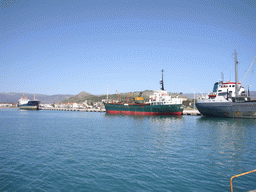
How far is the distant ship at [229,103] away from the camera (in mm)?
51688

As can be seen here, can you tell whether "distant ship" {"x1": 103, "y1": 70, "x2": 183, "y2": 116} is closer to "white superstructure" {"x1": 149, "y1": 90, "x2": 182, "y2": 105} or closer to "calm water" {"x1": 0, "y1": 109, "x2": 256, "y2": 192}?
"white superstructure" {"x1": 149, "y1": 90, "x2": 182, "y2": 105}

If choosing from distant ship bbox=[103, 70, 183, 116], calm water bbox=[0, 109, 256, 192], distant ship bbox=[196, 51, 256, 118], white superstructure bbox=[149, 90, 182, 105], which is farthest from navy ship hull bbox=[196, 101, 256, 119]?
calm water bbox=[0, 109, 256, 192]

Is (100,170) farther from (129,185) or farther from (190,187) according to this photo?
(190,187)

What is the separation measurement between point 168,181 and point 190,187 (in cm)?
152

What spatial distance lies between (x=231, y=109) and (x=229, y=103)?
1941 millimetres

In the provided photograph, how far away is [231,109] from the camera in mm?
53250

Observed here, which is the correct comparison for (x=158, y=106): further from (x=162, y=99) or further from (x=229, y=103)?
(x=229, y=103)

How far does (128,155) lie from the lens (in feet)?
60.3

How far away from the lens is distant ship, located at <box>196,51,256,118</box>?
170 feet

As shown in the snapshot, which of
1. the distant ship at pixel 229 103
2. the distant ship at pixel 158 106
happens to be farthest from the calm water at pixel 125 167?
the distant ship at pixel 158 106

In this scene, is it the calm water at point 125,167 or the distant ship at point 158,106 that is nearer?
the calm water at point 125,167

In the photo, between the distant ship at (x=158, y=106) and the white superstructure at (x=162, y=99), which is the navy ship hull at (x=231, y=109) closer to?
the distant ship at (x=158, y=106)

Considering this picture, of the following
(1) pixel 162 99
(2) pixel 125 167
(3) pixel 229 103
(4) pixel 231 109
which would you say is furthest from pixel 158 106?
(2) pixel 125 167

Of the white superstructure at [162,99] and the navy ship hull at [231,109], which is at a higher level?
the white superstructure at [162,99]
